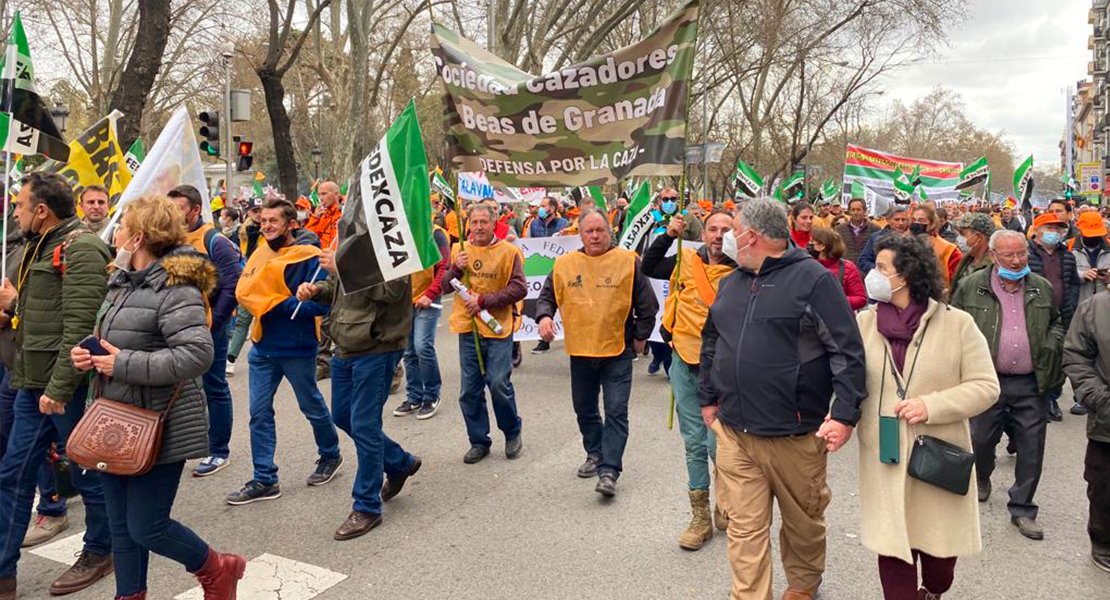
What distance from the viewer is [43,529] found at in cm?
465

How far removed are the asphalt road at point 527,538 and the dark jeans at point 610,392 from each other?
0.29 metres

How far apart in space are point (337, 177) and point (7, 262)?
1868 cm

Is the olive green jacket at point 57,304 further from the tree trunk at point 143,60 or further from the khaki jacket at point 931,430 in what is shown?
→ the tree trunk at point 143,60

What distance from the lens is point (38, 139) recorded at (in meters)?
5.08

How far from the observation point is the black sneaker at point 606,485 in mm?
5094

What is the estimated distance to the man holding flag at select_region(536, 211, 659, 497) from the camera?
5180 mm

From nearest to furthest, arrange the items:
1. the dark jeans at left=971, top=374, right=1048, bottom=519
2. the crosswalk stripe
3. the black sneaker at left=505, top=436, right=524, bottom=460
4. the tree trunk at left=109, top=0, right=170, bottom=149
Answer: the crosswalk stripe < the dark jeans at left=971, top=374, right=1048, bottom=519 < the black sneaker at left=505, top=436, right=524, bottom=460 < the tree trunk at left=109, top=0, right=170, bottom=149

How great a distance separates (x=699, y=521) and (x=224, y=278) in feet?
10.9

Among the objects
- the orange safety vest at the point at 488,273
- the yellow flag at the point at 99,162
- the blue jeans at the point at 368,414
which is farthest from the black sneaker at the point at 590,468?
the yellow flag at the point at 99,162

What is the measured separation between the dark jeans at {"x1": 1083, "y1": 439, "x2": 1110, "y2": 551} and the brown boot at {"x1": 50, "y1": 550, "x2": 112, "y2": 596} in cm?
496

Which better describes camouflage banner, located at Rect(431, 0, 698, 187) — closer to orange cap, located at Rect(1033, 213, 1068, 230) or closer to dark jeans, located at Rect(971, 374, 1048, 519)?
dark jeans, located at Rect(971, 374, 1048, 519)

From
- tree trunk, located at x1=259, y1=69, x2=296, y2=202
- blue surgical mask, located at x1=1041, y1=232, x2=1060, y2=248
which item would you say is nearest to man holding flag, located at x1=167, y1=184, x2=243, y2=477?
blue surgical mask, located at x1=1041, y1=232, x2=1060, y2=248

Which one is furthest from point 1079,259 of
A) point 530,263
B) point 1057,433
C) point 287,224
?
point 287,224

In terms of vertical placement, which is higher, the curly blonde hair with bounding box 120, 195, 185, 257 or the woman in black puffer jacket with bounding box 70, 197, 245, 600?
the curly blonde hair with bounding box 120, 195, 185, 257
